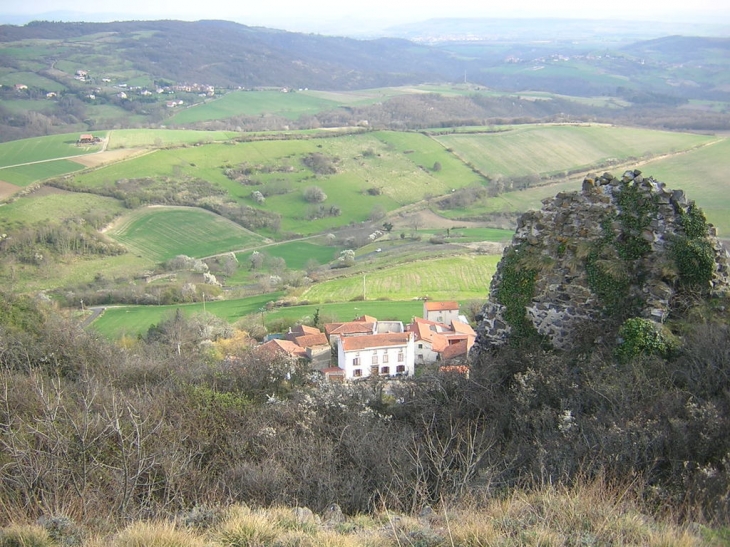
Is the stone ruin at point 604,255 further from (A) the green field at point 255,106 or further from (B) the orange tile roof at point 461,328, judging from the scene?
(A) the green field at point 255,106

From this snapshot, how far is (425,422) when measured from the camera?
11.0 metres

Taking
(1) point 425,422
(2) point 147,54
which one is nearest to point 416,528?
(1) point 425,422

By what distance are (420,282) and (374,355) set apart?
2691 cm

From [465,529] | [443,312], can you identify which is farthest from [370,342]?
[465,529]

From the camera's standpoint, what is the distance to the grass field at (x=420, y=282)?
53094 millimetres

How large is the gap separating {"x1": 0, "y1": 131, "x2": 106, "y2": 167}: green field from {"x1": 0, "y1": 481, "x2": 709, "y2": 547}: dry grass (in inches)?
3814

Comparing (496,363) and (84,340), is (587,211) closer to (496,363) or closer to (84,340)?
(496,363)

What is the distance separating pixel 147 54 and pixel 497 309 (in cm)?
21125

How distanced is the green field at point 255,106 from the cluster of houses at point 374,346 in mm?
114396

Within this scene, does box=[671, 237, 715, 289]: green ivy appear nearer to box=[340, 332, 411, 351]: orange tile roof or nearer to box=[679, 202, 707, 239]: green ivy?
box=[679, 202, 707, 239]: green ivy

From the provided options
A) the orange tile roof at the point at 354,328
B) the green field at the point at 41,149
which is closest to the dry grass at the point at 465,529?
the orange tile roof at the point at 354,328

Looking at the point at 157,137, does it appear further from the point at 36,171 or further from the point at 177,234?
the point at 177,234

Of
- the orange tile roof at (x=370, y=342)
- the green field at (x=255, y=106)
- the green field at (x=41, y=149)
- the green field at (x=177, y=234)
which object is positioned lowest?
the green field at (x=177, y=234)

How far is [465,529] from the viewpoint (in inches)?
259
